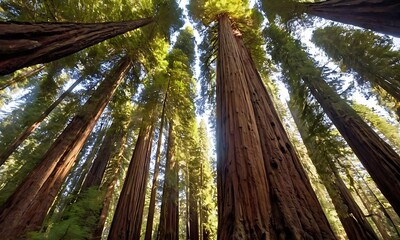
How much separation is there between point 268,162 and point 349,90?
5658mm

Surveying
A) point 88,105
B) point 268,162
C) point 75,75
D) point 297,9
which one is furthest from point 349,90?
point 75,75

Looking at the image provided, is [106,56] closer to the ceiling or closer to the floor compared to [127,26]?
closer to the ceiling

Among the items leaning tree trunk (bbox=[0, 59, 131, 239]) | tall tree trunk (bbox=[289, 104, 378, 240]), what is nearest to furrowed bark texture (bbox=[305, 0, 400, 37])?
tall tree trunk (bbox=[289, 104, 378, 240])

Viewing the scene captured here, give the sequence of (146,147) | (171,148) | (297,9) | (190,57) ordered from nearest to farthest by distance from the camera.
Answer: (297,9) < (146,147) < (171,148) < (190,57)

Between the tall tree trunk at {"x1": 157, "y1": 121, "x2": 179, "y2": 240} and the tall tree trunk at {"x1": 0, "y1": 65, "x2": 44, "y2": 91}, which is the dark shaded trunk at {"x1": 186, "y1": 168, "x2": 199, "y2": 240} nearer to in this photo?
the tall tree trunk at {"x1": 157, "y1": 121, "x2": 179, "y2": 240}

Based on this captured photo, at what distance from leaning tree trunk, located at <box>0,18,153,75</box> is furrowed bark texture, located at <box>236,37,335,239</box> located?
1889 millimetres

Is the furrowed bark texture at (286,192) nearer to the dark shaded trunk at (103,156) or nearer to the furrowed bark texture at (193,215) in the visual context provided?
the dark shaded trunk at (103,156)

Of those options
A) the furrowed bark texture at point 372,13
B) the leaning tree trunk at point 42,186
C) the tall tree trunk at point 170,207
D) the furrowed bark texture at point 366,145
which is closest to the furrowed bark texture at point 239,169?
the furrowed bark texture at point 372,13

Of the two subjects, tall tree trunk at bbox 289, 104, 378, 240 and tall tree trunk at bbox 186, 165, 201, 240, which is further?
tall tree trunk at bbox 186, 165, 201, 240

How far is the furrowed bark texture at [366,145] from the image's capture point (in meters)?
3.65

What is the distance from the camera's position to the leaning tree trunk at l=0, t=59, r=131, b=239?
368 cm

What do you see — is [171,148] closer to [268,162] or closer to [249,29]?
[249,29]

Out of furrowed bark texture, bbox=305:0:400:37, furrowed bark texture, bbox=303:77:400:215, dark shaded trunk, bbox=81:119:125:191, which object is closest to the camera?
furrowed bark texture, bbox=305:0:400:37

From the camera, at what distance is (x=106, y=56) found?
7.59 metres
